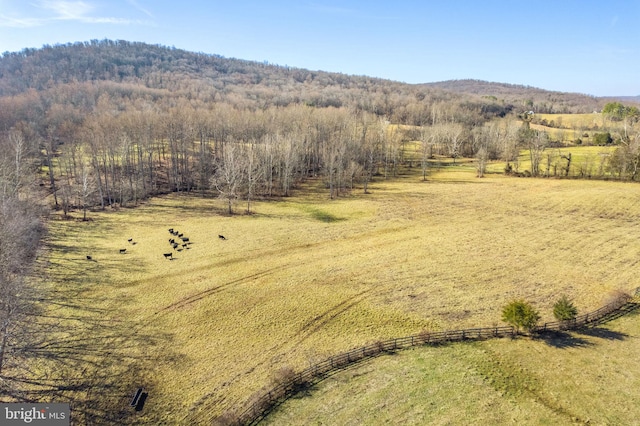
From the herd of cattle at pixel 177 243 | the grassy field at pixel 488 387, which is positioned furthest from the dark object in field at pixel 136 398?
the herd of cattle at pixel 177 243

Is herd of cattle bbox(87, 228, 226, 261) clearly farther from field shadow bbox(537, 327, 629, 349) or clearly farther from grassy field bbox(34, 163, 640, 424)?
field shadow bbox(537, 327, 629, 349)

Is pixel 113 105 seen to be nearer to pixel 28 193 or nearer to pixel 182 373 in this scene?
pixel 28 193

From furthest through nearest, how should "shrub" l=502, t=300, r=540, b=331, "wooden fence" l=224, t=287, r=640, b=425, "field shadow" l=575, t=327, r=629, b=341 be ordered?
1. "shrub" l=502, t=300, r=540, b=331
2. "field shadow" l=575, t=327, r=629, b=341
3. "wooden fence" l=224, t=287, r=640, b=425

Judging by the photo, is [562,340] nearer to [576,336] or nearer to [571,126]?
[576,336]

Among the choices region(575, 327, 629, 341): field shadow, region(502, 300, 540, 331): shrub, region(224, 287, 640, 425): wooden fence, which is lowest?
region(224, 287, 640, 425): wooden fence

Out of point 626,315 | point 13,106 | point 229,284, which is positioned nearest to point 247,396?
point 229,284

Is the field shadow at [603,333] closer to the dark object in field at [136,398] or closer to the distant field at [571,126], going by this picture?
the dark object in field at [136,398]

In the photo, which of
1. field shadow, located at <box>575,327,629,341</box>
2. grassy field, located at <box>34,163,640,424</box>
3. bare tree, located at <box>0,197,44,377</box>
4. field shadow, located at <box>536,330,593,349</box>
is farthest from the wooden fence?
bare tree, located at <box>0,197,44,377</box>

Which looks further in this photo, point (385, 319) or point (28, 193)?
point (28, 193)
